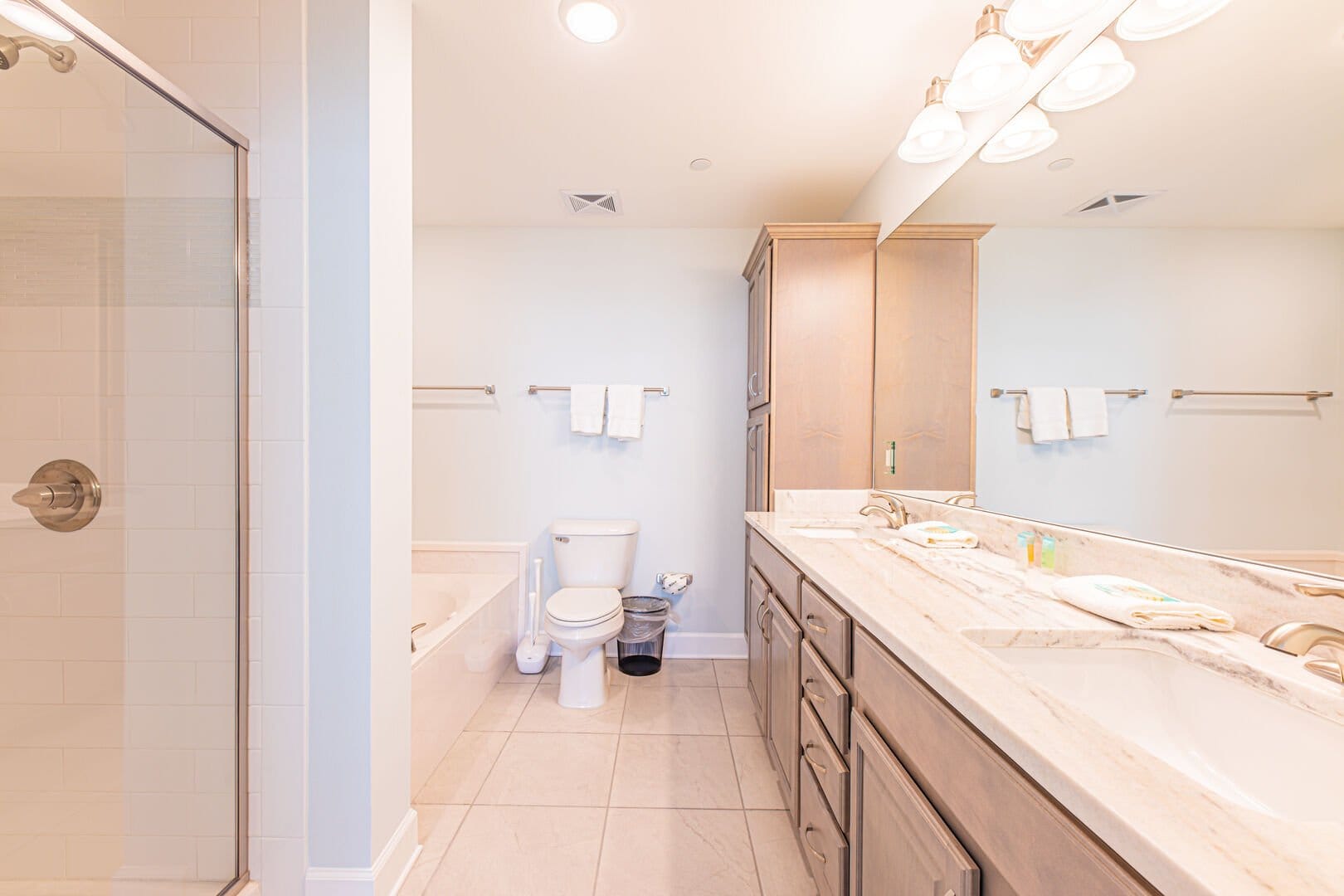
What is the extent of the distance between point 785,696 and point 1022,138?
5.28ft

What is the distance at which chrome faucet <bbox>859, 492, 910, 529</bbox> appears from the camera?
1827 millimetres

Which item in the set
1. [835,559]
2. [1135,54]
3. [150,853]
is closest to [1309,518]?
[835,559]

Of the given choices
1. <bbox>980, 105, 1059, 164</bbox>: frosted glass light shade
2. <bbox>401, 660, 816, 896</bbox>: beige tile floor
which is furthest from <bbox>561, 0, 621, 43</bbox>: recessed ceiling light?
<bbox>401, 660, 816, 896</bbox>: beige tile floor

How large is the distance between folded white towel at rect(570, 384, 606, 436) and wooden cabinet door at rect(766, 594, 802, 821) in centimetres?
136

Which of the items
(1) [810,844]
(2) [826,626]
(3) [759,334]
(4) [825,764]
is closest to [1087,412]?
(2) [826,626]

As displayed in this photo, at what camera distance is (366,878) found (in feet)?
3.89

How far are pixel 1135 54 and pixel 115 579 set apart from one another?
2356mm

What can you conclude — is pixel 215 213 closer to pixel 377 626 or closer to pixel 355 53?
pixel 355 53

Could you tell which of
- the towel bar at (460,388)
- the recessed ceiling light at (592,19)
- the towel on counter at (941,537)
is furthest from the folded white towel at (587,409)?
the towel on counter at (941,537)

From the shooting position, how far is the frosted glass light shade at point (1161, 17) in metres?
0.87

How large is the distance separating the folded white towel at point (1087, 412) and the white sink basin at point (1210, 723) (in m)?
0.46

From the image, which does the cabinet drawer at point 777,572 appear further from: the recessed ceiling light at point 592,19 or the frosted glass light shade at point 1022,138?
the recessed ceiling light at point 592,19

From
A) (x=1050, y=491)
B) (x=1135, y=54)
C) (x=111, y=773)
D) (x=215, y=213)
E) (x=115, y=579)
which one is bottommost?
(x=111, y=773)

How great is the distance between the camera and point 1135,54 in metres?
0.98
